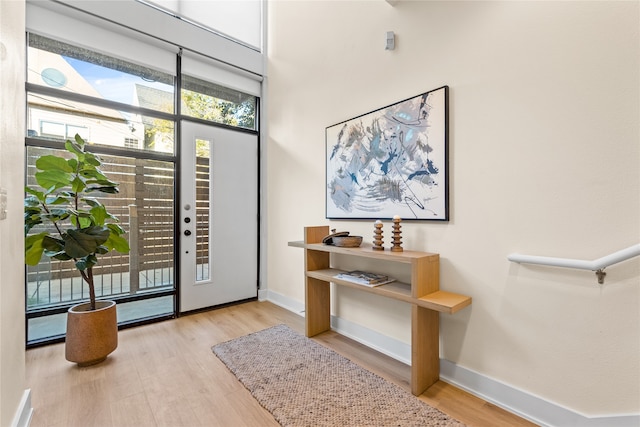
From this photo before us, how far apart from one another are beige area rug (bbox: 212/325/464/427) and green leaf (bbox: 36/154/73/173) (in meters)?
1.79

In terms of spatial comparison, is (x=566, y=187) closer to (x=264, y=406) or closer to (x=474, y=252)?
(x=474, y=252)

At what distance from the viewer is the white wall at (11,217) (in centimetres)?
125

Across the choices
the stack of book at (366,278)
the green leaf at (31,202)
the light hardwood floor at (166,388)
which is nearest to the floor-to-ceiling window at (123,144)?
the light hardwood floor at (166,388)

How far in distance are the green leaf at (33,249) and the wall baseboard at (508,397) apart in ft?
8.38

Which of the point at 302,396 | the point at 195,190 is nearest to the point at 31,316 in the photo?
the point at 195,190

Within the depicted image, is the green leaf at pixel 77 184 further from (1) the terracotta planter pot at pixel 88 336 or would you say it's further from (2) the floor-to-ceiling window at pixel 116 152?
(1) the terracotta planter pot at pixel 88 336

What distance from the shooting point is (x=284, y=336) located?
2.60 meters

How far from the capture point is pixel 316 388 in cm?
182

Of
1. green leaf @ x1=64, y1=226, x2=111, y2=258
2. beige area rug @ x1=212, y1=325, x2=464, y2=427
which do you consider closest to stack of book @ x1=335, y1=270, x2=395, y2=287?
beige area rug @ x1=212, y1=325, x2=464, y2=427

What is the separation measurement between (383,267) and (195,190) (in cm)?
228

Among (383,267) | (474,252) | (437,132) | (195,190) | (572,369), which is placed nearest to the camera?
(572,369)

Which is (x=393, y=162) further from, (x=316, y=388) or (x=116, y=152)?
(x=116, y=152)

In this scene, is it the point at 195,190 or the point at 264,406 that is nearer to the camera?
the point at 264,406

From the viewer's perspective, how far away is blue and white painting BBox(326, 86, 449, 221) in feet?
6.49
